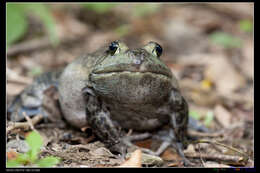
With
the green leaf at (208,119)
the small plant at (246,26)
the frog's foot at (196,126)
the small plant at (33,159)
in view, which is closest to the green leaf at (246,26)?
the small plant at (246,26)

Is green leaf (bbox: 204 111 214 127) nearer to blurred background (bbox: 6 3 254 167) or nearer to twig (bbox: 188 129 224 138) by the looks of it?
blurred background (bbox: 6 3 254 167)

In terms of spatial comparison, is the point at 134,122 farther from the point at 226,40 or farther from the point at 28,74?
the point at 226,40

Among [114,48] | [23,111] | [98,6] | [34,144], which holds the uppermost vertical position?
[98,6]

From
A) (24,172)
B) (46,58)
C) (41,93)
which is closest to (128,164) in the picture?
(24,172)

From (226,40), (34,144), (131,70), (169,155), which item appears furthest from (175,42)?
(34,144)

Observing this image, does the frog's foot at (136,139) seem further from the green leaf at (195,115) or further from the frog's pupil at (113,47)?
the green leaf at (195,115)

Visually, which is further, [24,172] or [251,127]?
[251,127]

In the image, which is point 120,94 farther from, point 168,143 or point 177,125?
point 168,143
